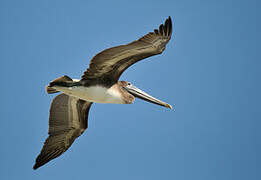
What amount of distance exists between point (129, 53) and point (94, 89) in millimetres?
1511

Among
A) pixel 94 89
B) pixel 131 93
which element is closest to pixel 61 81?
pixel 94 89

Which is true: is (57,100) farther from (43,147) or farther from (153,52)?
(153,52)

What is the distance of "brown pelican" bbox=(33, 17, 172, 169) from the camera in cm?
907

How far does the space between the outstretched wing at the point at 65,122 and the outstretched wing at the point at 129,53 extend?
2.04 metres

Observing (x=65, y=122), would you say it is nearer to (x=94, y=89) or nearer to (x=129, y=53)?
(x=94, y=89)

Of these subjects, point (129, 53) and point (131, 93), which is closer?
point (129, 53)

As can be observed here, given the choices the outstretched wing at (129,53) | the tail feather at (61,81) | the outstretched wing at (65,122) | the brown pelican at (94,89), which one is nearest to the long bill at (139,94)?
the brown pelican at (94,89)

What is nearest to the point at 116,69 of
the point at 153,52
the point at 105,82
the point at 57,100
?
the point at 105,82

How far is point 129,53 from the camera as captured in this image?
9.12m

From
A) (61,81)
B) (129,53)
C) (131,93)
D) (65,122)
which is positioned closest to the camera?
(129,53)

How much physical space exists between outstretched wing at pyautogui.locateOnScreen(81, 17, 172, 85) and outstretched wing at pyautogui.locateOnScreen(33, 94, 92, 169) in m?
2.04

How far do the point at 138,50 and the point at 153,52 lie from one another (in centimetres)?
38

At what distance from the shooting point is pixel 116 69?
9812 millimetres

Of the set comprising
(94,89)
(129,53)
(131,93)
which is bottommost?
(94,89)
